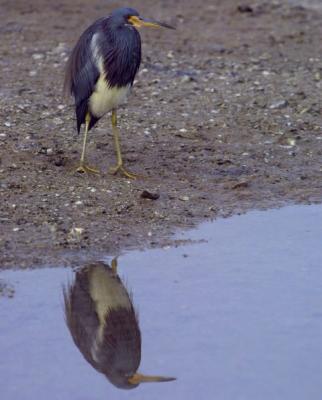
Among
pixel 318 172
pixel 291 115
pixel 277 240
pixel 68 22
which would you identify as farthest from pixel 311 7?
pixel 277 240

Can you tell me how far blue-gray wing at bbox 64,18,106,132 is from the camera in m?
8.87

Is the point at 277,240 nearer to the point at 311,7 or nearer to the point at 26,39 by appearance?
the point at 26,39

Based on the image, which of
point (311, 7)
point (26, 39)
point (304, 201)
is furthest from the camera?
point (311, 7)

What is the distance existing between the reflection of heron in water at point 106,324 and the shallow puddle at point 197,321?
0.02 m

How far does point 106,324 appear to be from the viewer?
6.41m

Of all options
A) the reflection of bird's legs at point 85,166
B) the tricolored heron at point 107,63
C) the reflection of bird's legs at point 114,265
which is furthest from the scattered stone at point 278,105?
the reflection of bird's legs at point 114,265

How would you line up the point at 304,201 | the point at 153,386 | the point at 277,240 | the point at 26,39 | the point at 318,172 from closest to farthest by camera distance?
the point at 153,386, the point at 277,240, the point at 304,201, the point at 318,172, the point at 26,39

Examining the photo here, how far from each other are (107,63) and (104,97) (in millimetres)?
279

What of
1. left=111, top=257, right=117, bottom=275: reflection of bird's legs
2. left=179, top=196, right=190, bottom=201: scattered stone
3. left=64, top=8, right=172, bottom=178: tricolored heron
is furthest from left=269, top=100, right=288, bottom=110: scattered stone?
left=111, top=257, right=117, bottom=275: reflection of bird's legs

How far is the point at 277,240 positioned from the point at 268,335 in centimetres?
164

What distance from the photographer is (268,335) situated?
6133 millimetres

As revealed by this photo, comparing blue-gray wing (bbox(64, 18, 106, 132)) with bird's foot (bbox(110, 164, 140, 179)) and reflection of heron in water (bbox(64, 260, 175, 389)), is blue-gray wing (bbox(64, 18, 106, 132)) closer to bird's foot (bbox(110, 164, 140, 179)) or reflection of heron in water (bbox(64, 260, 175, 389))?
bird's foot (bbox(110, 164, 140, 179))

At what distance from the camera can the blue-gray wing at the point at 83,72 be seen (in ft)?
29.1

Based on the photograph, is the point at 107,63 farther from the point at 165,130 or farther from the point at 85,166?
the point at 165,130
